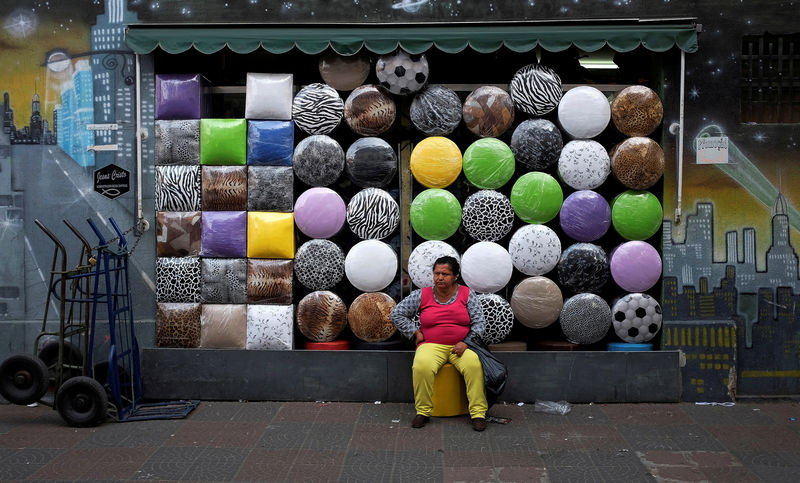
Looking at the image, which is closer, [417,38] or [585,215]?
[417,38]

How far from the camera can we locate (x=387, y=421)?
6.00m

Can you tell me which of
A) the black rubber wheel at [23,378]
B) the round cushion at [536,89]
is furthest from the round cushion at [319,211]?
the black rubber wheel at [23,378]

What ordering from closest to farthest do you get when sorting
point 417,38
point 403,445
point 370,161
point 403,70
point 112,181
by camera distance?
point 403,445 < point 417,38 < point 403,70 < point 370,161 < point 112,181

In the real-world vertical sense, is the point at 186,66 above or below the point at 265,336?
above

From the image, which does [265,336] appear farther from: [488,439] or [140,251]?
[488,439]

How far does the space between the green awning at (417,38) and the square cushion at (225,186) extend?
1.06 metres

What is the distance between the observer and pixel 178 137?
660 cm

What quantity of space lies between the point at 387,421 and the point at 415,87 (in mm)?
2927

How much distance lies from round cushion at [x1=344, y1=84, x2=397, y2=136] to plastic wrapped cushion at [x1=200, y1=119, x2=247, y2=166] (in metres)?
0.98

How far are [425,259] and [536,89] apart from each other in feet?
6.04

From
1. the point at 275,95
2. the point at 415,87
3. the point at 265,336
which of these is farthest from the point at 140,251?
the point at 415,87

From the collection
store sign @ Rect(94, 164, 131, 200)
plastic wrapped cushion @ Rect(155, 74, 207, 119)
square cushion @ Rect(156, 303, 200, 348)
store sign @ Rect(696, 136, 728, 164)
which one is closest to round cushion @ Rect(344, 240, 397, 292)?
square cushion @ Rect(156, 303, 200, 348)

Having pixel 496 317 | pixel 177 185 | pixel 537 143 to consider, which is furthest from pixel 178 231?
pixel 537 143

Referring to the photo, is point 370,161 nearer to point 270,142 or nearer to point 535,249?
point 270,142
